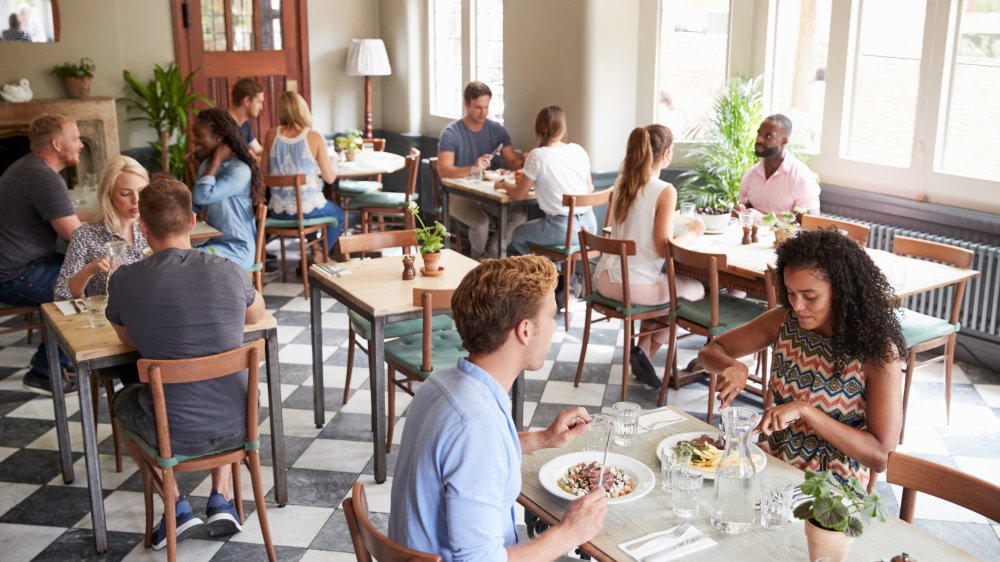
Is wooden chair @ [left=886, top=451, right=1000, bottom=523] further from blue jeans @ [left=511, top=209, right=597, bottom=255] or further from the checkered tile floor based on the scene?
blue jeans @ [left=511, top=209, right=597, bottom=255]

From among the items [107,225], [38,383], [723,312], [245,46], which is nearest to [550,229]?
[723,312]

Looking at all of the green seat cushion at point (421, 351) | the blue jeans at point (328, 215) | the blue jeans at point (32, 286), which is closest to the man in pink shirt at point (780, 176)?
the green seat cushion at point (421, 351)

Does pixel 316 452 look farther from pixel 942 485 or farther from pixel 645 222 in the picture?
pixel 942 485

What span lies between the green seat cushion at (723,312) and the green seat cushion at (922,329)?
0.66m

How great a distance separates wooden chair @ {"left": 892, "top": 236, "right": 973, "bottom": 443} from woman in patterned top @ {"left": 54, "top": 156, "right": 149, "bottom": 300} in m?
3.50

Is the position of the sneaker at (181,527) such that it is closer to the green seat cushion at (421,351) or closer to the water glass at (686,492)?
the green seat cushion at (421,351)

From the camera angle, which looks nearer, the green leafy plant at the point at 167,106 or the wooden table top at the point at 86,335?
the wooden table top at the point at 86,335

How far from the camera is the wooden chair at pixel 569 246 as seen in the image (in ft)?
19.2

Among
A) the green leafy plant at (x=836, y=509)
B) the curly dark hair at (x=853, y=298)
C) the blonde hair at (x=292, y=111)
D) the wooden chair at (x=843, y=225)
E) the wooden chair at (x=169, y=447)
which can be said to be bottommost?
the wooden chair at (x=169, y=447)

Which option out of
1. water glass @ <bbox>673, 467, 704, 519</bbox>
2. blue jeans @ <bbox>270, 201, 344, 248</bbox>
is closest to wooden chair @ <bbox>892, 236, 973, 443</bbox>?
water glass @ <bbox>673, 467, 704, 519</bbox>

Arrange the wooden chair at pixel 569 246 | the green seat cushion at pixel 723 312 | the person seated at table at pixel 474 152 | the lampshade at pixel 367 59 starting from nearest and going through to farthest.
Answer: the green seat cushion at pixel 723 312 < the wooden chair at pixel 569 246 < the person seated at table at pixel 474 152 < the lampshade at pixel 367 59

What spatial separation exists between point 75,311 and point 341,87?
5.71m

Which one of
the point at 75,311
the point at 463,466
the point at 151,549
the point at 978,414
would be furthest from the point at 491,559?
the point at 978,414

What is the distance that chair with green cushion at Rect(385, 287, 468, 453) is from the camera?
3.77m
